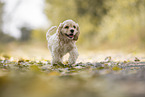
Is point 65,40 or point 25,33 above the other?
point 25,33

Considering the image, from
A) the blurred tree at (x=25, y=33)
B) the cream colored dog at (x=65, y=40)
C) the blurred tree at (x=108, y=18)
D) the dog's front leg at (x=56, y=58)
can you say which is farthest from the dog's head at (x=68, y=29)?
the blurred tree at (x=25, y=33)

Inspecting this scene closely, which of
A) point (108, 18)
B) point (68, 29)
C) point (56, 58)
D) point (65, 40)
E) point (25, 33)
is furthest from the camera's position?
point (25, 33)

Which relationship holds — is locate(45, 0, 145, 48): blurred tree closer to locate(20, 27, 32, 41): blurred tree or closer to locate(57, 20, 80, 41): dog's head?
locate(57, 20, 80, 41): dog's head

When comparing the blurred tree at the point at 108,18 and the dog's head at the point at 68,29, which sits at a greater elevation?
the blurred tree at the point at 108,18

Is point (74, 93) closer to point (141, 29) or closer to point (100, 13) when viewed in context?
point (141, 29)

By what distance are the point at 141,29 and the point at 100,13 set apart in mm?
11387

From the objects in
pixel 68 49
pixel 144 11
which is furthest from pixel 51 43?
pixel 144 11

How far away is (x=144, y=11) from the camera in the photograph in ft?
40.5

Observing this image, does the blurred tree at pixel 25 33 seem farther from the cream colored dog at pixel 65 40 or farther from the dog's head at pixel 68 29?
the dog's head at pixel 68 29

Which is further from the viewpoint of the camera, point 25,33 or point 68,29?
point 25,33

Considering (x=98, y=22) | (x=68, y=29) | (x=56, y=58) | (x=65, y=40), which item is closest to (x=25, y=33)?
(x=98, y=22)

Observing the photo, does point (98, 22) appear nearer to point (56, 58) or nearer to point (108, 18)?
point (108, 18)

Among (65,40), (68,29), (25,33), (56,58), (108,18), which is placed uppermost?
(25,33)

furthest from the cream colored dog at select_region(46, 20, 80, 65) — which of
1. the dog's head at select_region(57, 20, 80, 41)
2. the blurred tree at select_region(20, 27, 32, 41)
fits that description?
the blurred tree at select_region(20, 27, 32, 41)
